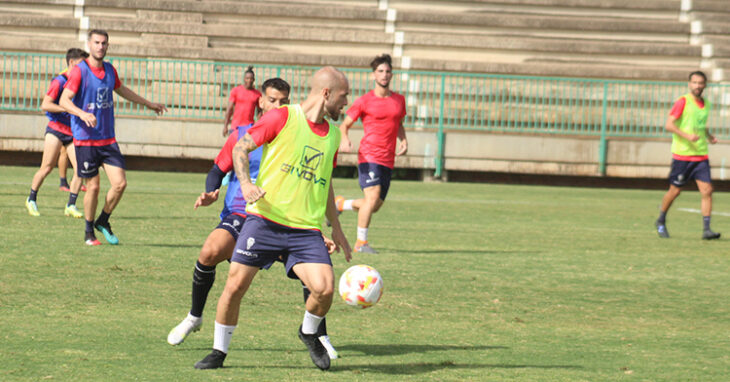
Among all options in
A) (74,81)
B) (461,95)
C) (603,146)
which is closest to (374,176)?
(74,81)

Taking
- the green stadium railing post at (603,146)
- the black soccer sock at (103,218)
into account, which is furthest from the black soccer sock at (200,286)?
the green stadium railing post at (603,146)

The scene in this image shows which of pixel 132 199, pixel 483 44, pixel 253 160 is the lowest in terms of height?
pixel 132 199

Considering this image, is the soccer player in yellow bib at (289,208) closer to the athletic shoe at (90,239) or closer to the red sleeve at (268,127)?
the red sleeve at (268,127)

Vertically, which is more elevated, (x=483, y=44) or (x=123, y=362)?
(x=483, y=44)

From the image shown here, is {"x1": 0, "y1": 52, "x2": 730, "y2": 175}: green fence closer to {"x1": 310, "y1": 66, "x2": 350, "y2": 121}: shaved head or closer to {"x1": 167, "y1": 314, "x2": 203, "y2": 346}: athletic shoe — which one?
{"x1": 167, "y1": 314, "x2": 203, "y2": 346}: athletic shoe

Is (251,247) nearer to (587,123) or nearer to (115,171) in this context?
(115,171)

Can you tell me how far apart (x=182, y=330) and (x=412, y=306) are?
7.35 feet

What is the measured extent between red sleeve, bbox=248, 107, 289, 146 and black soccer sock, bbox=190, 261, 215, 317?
3.39ft

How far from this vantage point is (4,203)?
45.2 ft

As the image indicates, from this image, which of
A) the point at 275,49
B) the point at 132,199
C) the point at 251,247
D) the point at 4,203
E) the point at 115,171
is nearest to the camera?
the point at 251,247

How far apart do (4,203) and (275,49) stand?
12417 mm

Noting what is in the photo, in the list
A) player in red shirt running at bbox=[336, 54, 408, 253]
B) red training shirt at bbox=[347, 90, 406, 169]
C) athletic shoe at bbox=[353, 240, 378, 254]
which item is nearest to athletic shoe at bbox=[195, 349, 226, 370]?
athletic shoe at bbox=[353, 240, 378, 254]

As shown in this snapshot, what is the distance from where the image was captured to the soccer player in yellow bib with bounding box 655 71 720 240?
13.1m

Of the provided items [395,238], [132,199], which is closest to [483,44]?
[132,199]
